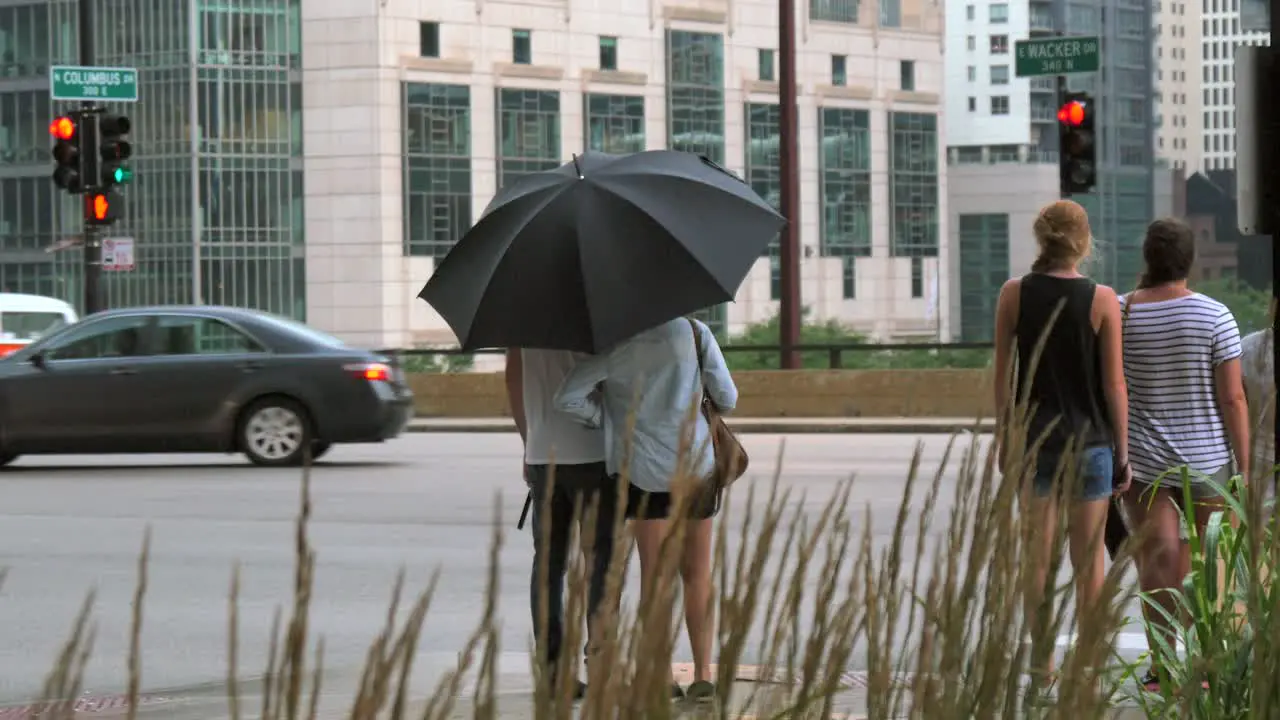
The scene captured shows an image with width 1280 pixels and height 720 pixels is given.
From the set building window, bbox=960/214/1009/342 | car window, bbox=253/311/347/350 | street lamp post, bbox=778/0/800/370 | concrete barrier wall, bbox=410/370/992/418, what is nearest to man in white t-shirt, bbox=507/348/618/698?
car window, bbox=253/311/347/350

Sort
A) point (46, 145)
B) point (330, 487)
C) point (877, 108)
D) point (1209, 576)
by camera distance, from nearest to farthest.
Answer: point (1209, 576) < point (330, 487) < point (46, 145) < point (877, 108)

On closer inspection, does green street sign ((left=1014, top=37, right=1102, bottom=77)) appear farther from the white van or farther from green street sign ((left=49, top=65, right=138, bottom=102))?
the white van

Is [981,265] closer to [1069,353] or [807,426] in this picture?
[807,426]

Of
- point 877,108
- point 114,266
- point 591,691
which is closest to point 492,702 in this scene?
point 591,691

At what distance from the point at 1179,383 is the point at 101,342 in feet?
46.6

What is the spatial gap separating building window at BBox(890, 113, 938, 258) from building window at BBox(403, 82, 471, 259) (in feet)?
69.8

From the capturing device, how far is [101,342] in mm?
19734

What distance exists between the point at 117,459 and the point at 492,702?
20375 mm

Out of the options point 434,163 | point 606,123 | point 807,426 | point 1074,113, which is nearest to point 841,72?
point 606,123

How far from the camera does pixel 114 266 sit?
2608cm

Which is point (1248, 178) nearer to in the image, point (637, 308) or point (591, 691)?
point (637, 308)

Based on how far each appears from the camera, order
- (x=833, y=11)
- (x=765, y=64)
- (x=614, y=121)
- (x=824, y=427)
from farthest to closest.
Answer: (x=833, y=11)
(x=765, y=64)
(x=614, y=121)
(x=824, y=427)

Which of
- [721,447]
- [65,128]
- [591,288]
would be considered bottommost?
[721,447]

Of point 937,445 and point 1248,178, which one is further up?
point 1248,178
